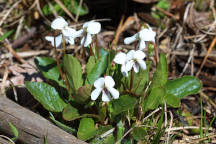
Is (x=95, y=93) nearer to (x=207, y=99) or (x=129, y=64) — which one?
(x=129, y=64)

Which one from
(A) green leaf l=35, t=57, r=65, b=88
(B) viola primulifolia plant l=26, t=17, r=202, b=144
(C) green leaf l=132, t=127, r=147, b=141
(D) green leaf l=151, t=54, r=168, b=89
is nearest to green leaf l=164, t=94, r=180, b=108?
(B) viola primulifolia plant l=26, t=17, r=202, b=144

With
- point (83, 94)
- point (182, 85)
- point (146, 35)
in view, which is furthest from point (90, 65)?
point (182, 85)

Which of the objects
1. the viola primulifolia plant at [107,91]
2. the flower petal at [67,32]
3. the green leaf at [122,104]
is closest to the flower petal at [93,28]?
the viola primulifolia plant at [107,91]

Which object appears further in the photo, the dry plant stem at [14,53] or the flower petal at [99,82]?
the dry plant stem at [14,53]

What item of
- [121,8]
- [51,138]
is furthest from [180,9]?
[51,138]

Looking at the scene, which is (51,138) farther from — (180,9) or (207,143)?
(180,9)

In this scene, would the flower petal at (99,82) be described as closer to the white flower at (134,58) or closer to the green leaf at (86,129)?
the white flower at (134,58)

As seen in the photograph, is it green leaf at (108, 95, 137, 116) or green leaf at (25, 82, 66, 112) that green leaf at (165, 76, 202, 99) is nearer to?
green leaf at (108, 95, 137, 116)
